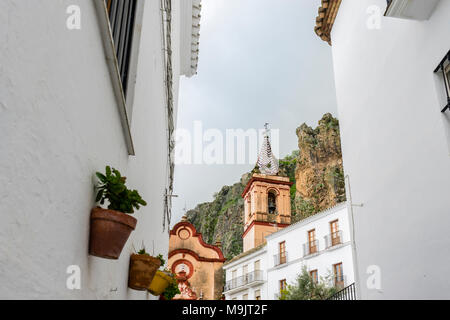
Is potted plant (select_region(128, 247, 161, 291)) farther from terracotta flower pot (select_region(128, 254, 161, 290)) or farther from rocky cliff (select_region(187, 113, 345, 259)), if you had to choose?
rocky cliff (select_region(187, 113, 345, 259))

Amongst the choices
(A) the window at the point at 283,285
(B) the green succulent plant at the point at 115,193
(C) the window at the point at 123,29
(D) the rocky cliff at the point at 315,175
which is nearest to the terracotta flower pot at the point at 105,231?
(B) the green succulent plant at the point at 115,193

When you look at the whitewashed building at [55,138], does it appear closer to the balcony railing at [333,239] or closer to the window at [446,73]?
the window at [446,73]

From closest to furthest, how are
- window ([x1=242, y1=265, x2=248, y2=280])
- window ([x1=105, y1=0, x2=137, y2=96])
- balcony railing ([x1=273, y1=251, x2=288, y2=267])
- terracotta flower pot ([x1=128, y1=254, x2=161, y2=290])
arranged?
window ([x1=105, y1=0, x2=137, y2=96])
terracotta flower pot ([x1=128, y1=254, x2=161, y2=290])
balcony railing ([x1=273, y1=251, x2=288, y2=267])
window ([x1=242, y1=265, x2=248, y2=280])

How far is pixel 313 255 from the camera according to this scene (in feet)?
78.6

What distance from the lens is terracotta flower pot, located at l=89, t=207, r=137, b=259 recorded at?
2.14 metres

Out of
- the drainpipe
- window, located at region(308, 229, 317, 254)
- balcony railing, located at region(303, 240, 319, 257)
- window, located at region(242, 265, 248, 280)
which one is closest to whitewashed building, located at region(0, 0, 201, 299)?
the drainpipe

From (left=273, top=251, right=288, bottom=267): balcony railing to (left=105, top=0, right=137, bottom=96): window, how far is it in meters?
24.2

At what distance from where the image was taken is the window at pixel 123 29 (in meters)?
3.08

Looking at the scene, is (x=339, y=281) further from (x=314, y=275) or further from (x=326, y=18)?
(x=326, y=18)

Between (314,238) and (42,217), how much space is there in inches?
955

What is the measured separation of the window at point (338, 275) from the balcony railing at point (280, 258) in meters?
4.34

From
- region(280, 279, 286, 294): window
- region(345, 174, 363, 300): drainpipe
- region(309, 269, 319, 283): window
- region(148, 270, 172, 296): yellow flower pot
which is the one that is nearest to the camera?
region(148, 270, 172, 296): yellow flower pot
